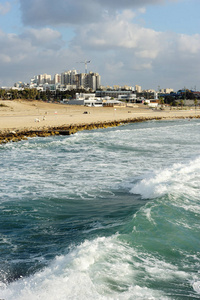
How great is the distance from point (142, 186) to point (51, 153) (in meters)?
10.5

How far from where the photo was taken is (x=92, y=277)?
570cm

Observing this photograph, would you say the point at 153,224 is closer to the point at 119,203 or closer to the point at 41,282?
the point at 119,203

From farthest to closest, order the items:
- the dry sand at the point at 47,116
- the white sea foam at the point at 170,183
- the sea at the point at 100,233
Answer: the dry sand at the point at 47,116, the white sea foam at the point at 170,183, the sea at the point at 100,233

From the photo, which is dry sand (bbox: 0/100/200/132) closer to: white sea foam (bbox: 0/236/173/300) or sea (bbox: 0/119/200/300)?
sea (bbox: 0/119/200/300)

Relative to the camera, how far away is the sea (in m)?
5.49

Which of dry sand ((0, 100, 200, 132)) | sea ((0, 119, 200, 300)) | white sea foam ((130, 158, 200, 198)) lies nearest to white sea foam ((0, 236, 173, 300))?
sea ((0, 119, 200, 300))

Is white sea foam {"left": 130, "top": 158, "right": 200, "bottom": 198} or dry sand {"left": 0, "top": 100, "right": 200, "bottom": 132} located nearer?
white sea foam {"left": 130, "top": 158, "right": 200, "bottom": 198}

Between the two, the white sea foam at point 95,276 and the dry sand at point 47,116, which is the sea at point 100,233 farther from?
the dry sand at point 47,116

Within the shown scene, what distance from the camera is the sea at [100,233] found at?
5492mm

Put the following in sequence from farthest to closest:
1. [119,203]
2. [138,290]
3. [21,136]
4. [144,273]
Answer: [21,136] < [119,203] < [144,273] < [138,290]

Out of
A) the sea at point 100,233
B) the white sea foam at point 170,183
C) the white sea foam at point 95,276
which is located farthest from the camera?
the white sea foam at point 170,183

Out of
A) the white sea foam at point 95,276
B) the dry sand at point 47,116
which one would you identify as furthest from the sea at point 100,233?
the dry sand at point 47,116

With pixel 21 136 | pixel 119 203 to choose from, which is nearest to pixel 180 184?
pixel 119 203

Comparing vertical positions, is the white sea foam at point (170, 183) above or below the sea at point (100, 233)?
above
